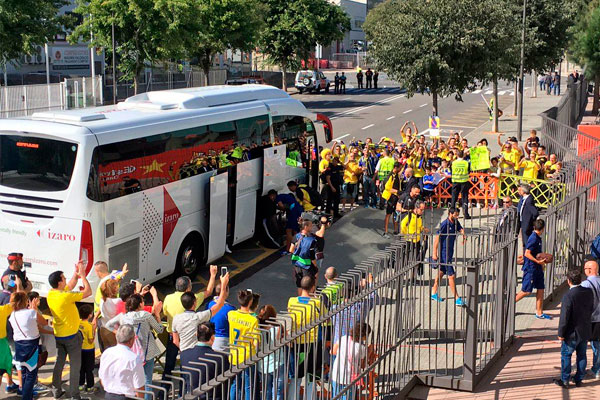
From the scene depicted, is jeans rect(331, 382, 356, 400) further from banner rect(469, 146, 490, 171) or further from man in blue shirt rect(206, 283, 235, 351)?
banner rect(469, 146, 490, 171)

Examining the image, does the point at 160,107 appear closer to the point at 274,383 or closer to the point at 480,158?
the point at 274,383

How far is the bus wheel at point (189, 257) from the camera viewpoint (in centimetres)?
1515

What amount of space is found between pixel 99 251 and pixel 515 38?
22.7 metres

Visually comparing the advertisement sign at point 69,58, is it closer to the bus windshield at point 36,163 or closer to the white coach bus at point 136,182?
the white coach bus at point 136,182

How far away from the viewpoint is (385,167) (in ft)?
66.6

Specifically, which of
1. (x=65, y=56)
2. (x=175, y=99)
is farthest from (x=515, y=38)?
(x=65, y=56)

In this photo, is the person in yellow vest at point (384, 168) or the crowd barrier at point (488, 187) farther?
the crowd barrier at point (488, 187)

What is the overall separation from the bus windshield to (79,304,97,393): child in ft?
10.5

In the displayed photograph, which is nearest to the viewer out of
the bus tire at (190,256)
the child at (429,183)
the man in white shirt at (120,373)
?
the man in white shirt at (120,373)

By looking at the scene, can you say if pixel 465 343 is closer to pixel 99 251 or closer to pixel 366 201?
pixel 99 251

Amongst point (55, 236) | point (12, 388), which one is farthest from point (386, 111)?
point (12, 388)

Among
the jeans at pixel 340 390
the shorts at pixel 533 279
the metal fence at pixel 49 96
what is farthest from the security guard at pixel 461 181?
the metal fence at pixel 49 96

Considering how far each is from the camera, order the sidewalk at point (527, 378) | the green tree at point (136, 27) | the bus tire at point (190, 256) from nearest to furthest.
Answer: the sidewalk at point (527, 378)
the bus tire at point (190, 256)
the green tree at point (136, 27)

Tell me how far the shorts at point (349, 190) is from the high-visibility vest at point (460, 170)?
2749mm
